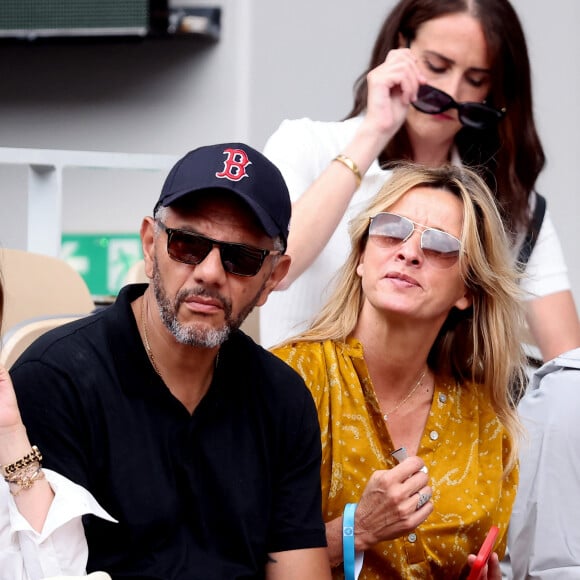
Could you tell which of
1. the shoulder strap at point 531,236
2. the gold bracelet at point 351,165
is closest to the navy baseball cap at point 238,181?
the gold bracelet at point 351,165

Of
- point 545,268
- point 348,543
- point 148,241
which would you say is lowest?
point 348,543

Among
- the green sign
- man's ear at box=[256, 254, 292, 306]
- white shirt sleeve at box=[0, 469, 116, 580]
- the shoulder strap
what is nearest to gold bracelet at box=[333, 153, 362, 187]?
the shoulder strap

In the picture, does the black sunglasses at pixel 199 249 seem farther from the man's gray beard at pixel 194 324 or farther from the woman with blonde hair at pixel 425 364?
the woman with blonde hair at pixel 425 364

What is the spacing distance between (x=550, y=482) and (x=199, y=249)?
106cm

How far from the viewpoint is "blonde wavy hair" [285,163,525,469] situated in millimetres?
2631

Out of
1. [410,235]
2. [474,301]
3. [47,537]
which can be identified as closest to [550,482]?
[474,301]

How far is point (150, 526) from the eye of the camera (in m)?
1.89

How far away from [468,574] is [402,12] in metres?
1.42

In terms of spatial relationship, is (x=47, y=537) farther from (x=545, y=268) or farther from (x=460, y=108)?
(x=545, y=268)

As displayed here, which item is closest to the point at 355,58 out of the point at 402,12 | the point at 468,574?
the point at 402,12

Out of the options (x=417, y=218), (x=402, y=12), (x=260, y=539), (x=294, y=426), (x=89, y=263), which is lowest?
(x=89, y=263)

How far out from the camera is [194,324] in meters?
1.92

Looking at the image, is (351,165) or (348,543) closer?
(348,543)

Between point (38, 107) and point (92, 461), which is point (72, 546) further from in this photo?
point (38, 107)
